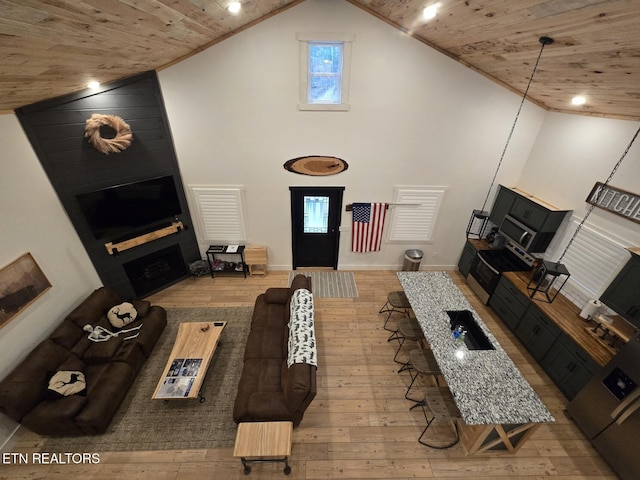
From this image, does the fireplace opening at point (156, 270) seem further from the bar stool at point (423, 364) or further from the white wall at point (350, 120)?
the bar stool at point (423, 364)

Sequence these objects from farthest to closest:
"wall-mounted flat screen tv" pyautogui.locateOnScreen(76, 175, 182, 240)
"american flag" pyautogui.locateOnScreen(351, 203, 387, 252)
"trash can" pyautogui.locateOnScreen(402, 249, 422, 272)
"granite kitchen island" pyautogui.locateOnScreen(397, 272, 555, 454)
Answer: "trash can" pyautogui.locateOnScreen(402, 249, 422, 272) → "american flag" pyautogui.locateOnScreen(351, 203, 387, 252) → "wall-mounted flat screen tv" pyautogui.locateOnScreen(76, 175, 182, 240) → "granite kitchen island" pyautogui.locateOnScreen(397, 272, 555, 454)

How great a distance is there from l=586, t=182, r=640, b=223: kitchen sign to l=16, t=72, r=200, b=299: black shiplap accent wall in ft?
21.9

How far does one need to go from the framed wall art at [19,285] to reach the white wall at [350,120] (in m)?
2.54

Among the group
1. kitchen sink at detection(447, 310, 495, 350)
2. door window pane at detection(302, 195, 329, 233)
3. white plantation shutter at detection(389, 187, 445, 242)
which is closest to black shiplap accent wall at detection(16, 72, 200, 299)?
door window pane at detection(302, 195, 329, 233)

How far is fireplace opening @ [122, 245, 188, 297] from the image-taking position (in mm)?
5031

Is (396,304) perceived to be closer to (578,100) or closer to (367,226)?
(367,226)

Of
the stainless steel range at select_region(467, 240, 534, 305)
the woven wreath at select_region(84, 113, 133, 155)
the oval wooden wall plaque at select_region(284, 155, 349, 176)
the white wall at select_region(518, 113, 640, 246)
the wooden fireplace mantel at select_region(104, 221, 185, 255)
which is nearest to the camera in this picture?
the white wall at select_region(518, 113, 640, 246)

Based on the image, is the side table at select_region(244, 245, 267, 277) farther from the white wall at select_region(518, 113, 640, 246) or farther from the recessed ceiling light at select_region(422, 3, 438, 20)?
the white wall at select_region(518, 113, 640, 246)

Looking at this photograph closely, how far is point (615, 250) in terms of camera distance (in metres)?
3.50

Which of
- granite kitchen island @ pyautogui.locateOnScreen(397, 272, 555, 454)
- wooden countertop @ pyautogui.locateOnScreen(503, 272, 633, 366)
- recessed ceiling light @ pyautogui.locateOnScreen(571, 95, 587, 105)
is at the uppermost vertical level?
recessed ceiling light @ pyautogui.locateOnScreen(571, 95, 587, 105)

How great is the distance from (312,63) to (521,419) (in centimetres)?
536

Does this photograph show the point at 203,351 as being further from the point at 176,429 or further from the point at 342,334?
the point at 342,334

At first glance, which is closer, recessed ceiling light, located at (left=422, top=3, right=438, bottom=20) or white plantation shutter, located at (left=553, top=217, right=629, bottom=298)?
recessed ceiling light, located at (left=422, top=3, right=438, bottom=20)

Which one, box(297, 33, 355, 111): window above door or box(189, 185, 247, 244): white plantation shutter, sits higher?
box(297, 33, 355, 111): window above door
